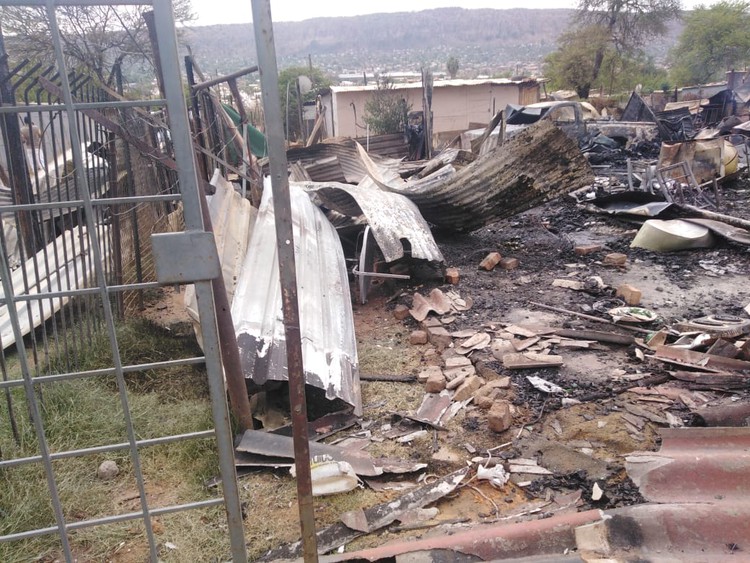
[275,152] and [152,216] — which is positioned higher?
[275,152]

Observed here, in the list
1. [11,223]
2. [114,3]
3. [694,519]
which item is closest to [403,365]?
[694,519]

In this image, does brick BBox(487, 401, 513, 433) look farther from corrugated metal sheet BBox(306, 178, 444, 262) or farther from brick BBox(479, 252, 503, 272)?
brick BBox(479, 252, 503, 272)

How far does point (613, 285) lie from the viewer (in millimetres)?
6117

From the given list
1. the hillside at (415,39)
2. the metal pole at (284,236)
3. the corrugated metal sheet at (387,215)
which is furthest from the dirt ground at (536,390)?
the hillside at (415,39)

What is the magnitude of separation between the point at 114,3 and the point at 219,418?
1366mm

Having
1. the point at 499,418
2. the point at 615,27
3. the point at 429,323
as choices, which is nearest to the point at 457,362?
the point at 429,323

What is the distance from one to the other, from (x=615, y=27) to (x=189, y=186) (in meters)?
41.4

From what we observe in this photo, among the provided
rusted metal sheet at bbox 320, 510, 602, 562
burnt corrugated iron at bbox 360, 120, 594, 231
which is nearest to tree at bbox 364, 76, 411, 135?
burnt corrugated iron at bbox 360, 120, 594, 231

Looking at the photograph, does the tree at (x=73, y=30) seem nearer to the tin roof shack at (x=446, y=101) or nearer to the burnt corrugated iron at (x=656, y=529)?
the tin roof shack at (x=446, y=101)

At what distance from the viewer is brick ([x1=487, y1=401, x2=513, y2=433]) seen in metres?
3.40

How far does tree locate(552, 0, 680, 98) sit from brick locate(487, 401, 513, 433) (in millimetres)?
33904

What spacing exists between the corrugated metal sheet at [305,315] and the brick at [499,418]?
0.89 meters

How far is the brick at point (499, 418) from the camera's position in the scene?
3.40 meters

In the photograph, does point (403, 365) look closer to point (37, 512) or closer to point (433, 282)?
point (433, 282)
